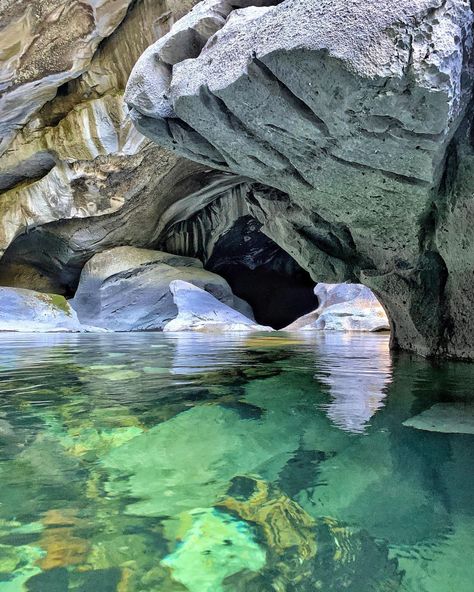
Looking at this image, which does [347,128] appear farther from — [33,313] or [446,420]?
[33,313]

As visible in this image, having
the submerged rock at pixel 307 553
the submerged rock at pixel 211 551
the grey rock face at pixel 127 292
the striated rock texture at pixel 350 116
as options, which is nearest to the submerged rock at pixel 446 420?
the submerged rock at pixel 307 553

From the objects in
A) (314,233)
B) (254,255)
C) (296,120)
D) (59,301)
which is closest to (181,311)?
(59,301)

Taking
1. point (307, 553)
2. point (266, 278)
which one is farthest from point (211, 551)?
point (266, 278)

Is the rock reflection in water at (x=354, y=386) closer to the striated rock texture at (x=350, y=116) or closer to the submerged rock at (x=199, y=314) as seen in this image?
the striated rock texture at (x=350, y=116)

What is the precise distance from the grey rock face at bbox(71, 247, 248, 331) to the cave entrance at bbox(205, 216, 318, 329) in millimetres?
2950

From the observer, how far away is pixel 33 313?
44.9 ft

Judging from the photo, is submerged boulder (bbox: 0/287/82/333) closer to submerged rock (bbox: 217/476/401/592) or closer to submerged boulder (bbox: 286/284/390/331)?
submerged boulder (bbox: 286/284/390/331)

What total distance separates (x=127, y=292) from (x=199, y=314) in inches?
112

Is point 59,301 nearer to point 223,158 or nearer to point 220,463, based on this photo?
point 223,158

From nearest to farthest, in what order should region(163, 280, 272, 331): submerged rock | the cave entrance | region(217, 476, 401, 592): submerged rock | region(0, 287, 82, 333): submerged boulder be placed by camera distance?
region(217, 476, 401, 592): submerged rock
region(0, 287, 82, 333): submerged boulder
region(163, 280, 272, 331): submerged rock
the cave entrance

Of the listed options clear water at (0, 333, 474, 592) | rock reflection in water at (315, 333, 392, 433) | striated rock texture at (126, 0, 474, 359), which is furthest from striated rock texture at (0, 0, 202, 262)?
clear water at (0, 333, 474, 592)

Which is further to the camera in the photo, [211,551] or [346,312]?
[346,312]

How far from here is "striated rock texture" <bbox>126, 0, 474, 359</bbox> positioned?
6.59 feet

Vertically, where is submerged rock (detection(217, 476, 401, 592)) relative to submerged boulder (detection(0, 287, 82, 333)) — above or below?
above
